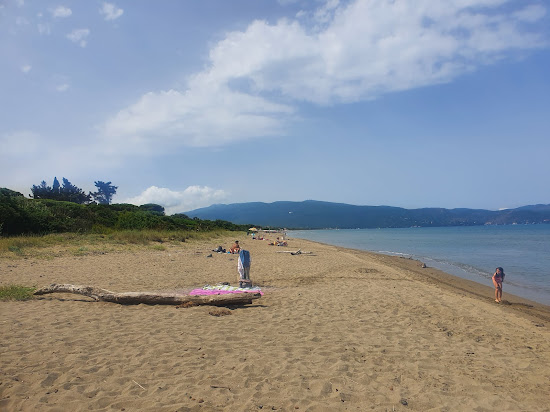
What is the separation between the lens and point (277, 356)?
16.6ft

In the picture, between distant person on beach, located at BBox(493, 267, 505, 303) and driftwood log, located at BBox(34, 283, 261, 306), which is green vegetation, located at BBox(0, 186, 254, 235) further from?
distant person on beach, located at BBox(493, 267, 505, 303)

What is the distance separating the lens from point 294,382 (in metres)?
4.26

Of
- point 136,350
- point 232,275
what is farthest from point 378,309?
point 232,275

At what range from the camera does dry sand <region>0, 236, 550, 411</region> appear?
3.84m

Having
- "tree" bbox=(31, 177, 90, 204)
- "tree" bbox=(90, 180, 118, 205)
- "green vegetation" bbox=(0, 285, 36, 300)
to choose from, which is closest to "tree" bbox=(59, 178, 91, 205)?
"tree" bbox=(31, 177, 90, 204)

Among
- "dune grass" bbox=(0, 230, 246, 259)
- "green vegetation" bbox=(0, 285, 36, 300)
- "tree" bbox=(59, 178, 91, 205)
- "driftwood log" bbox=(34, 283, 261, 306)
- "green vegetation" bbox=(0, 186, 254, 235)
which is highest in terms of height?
"tree" bbox=(59, 178, 91, 205)

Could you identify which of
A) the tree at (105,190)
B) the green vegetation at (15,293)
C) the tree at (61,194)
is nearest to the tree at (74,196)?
the tree at (61,194)

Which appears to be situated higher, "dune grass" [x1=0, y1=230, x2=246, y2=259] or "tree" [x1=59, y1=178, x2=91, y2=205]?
"tree" [x1=59, y1=178, x2=91, y2=205]

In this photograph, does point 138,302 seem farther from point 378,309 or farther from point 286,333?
point 378,309

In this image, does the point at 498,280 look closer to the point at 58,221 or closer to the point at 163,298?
the point at 163,298

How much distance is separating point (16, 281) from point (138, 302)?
5.02 meters

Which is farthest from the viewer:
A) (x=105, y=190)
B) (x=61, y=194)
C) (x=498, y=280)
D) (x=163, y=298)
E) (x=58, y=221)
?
(x=105, y=190)

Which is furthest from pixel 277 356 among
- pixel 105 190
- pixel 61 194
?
pixel 105 190

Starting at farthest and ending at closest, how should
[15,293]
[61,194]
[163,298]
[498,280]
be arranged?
[61,194], [498,280], [15,293], [163,298]
